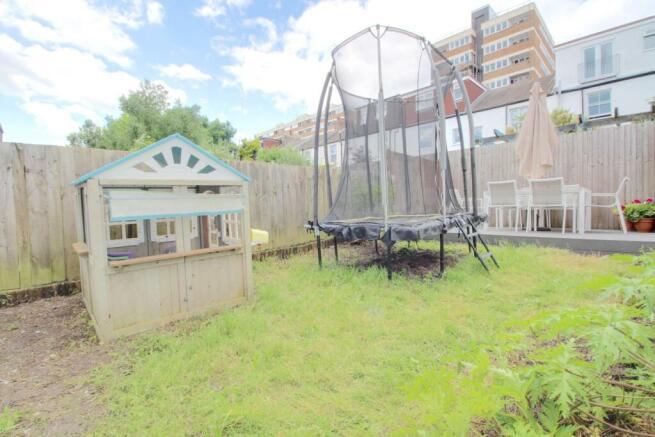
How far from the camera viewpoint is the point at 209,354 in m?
1.83

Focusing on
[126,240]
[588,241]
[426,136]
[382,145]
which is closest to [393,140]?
[426,136]

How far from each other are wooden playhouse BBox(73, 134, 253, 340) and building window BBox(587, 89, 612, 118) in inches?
569

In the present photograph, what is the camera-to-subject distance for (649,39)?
10.5m

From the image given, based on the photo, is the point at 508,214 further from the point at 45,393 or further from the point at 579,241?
the point at 45,393

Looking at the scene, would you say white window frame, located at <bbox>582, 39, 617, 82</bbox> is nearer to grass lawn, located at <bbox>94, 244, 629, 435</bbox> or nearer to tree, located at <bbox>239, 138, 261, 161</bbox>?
grass lawn, located at <bbox>94, 244, 629, 435</bbox>

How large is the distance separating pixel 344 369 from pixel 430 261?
2.68m

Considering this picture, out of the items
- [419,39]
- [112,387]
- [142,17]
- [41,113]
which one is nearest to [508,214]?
[419,39]

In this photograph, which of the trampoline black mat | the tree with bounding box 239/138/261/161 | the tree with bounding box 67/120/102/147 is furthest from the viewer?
the tree with bounding box 67/120/102/147

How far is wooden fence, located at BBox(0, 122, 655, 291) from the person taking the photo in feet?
8.93

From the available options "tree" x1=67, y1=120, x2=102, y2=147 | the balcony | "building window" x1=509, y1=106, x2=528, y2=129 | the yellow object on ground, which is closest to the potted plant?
the yellow object on ground

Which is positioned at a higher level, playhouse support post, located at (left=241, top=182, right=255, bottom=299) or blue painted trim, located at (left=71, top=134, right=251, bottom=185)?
blue painted trim, located at (left=71, top=134, right=251, bottom=185)

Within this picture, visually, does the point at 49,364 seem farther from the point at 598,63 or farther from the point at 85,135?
the point at 85,135

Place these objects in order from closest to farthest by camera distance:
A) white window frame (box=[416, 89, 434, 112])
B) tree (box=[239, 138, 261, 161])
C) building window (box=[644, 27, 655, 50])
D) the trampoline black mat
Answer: the trampoline black mat
white window frame (box=[416, 89, 434, 112])
building window (box=[644, 27, 655, 50])
tree (box=[239, 138, 261, 161])

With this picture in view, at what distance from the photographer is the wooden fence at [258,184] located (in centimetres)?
272
